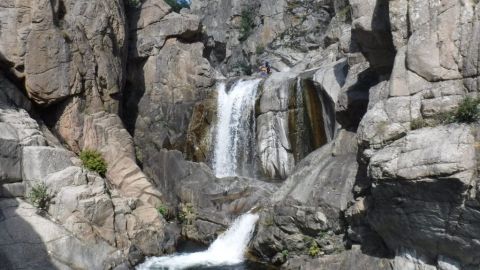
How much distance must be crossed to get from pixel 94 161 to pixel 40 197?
4.60 m

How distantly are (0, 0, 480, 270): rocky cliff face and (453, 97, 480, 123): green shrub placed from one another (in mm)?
305

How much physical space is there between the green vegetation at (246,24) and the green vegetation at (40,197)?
37.9m

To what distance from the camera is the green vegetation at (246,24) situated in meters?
52.5

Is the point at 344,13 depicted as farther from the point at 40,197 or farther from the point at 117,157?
the point at 40,197

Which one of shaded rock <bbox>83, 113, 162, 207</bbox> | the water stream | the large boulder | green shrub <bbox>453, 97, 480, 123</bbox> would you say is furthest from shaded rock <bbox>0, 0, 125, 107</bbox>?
green shrub <bbox>453, 97, 480, 123</bbox>

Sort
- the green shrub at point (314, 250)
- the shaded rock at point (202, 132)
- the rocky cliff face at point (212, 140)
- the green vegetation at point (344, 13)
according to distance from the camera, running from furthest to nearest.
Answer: the green vegetation at point (344, 13) → the shaded rock at point (202, 132) → the green shrub at point (314, 250) → the rocky cliff face at point (212, 140)

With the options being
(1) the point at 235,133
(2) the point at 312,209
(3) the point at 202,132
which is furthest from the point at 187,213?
(2) the point at 312,209

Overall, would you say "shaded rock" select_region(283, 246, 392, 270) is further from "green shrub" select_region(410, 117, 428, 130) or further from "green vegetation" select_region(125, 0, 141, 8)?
"green vegetation" select_region(125, 0, 141, 8)

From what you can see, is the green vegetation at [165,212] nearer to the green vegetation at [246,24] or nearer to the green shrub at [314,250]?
the green shrub at [314,250]

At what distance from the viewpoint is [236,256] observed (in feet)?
57.8

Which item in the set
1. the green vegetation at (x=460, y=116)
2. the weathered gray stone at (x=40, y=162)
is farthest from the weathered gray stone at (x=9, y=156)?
the green vegetation at (x=460, y=116)

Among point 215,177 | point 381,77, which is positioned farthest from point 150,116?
point 381,77

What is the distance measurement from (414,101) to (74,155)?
14.9 m

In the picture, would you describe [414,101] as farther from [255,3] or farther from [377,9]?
[255,3]
